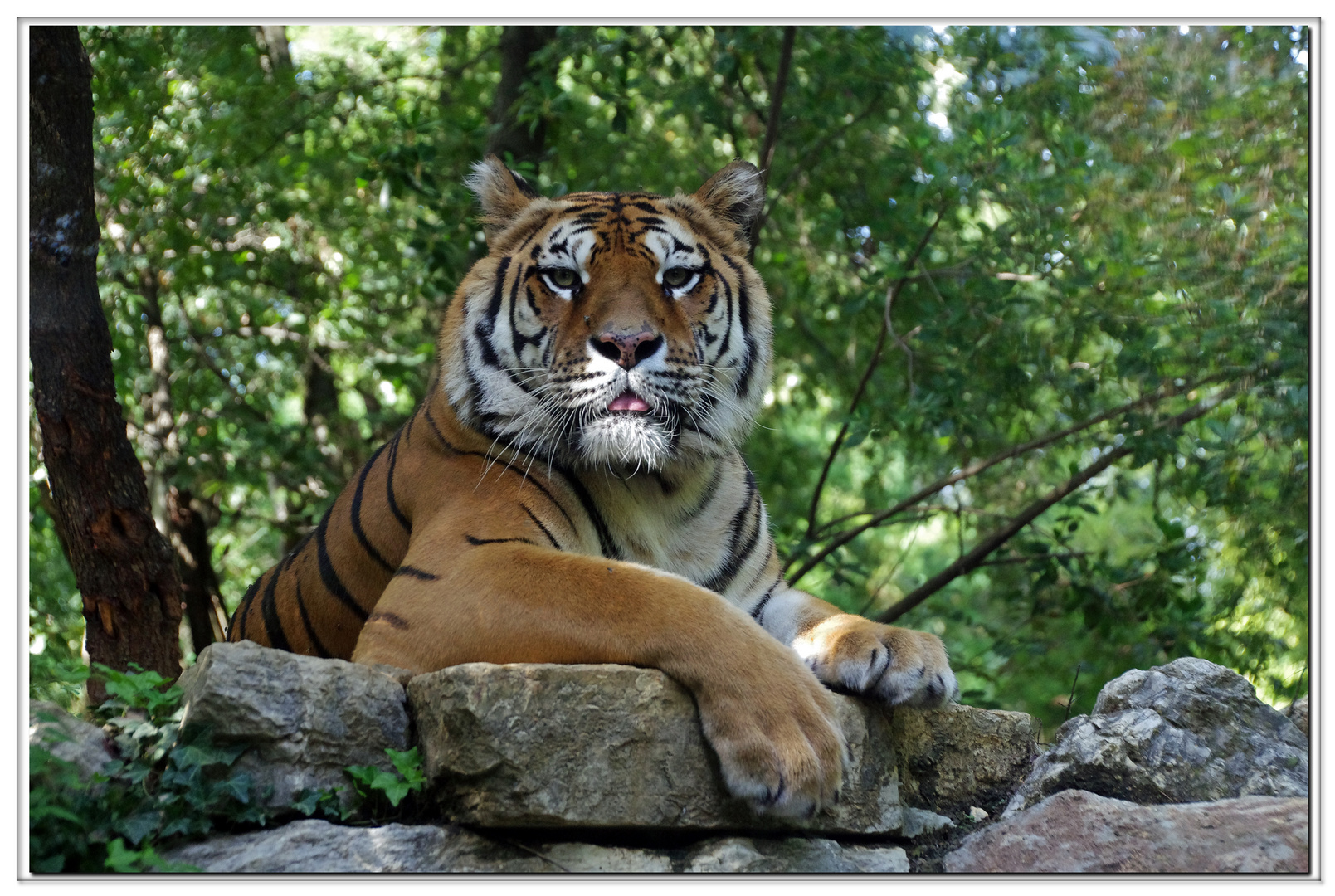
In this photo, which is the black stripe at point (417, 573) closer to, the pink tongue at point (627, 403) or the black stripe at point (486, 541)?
the black stripe at point (486, 541)

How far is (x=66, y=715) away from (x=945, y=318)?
→ 11.7ft

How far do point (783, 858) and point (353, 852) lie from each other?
0.80 meters

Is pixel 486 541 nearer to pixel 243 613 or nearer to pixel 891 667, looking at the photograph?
pixel 891 667

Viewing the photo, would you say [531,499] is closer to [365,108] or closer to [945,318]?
[945,318]

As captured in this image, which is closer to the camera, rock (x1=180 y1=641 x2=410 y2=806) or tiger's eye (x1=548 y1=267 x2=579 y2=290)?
A: rock (x1=180 y1=641 x2=410 y2=806)

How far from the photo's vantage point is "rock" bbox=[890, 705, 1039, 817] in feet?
8.63

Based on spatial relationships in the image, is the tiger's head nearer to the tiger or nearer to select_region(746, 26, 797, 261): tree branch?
the tiger

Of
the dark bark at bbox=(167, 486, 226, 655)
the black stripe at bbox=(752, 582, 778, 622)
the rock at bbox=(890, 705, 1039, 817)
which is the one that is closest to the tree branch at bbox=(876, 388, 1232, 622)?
the black stripe at bbox=(752, 582, 778, 622)

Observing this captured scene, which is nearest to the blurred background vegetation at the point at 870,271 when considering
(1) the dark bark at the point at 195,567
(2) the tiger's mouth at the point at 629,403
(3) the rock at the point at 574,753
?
(1) the dark bark at the point at 195,567

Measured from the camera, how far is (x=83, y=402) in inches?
136

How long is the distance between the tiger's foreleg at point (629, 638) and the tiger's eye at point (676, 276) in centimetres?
81

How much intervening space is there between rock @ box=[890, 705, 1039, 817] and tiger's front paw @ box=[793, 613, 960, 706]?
111 mm

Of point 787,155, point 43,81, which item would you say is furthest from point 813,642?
point 787,155

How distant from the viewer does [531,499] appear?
2850mm
